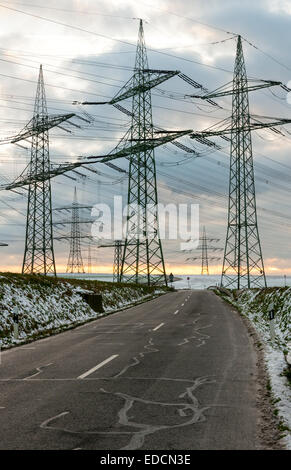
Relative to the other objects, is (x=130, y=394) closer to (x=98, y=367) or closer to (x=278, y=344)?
(x=98, y=367)

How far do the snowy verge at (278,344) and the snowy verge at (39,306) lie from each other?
25.3 feet

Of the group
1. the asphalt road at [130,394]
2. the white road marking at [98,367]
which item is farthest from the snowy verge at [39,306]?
the white road marking at [98,367]

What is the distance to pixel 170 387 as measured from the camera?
25.8ft

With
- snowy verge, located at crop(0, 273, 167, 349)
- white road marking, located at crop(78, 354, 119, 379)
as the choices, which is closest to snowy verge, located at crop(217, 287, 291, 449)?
white road marking, located at crop(78, 354, 119, 379)

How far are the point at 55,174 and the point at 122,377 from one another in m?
38.1

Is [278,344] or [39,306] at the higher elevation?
[39,306]

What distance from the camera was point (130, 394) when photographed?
740cm

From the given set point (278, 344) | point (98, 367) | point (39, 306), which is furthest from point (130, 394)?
point (39, 306)

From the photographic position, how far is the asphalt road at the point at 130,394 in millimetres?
5324

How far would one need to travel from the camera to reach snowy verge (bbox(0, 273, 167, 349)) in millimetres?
15208

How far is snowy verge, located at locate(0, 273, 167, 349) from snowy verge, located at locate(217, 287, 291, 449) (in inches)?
303

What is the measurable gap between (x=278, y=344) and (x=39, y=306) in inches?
401
